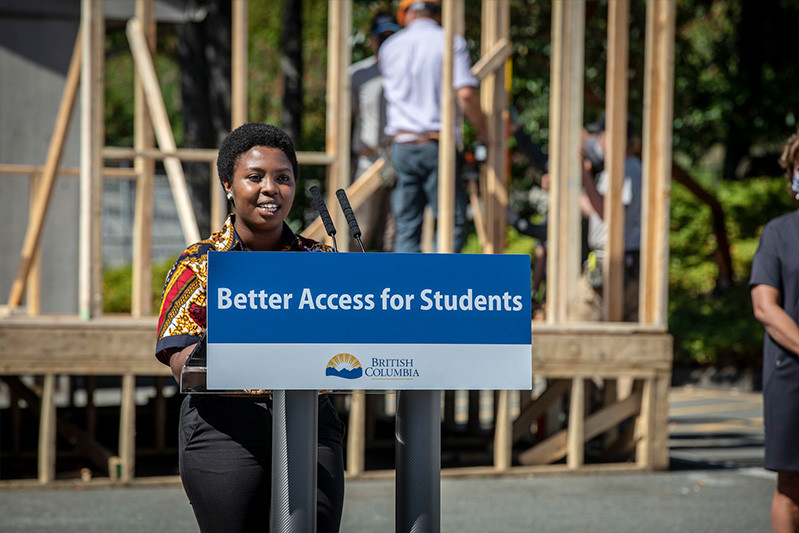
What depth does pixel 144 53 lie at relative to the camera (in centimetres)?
810

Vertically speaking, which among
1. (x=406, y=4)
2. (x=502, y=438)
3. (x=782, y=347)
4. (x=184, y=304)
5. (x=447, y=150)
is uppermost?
(x=406, y=4)

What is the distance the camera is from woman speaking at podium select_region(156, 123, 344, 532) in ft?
10.8

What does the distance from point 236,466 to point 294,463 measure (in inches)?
12.1

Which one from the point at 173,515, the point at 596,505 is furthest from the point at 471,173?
the point at 173,515

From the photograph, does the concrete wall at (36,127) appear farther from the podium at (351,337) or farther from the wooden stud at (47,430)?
the podium at (351,337)

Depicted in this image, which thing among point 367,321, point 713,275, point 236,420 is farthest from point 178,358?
point 713,275

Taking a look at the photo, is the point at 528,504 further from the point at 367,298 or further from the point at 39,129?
the point at 39,129

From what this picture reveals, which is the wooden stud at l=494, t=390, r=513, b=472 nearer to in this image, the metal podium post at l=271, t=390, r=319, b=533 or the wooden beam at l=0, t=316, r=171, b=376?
the wooden beam at l=0, t=316, r=171, b=376

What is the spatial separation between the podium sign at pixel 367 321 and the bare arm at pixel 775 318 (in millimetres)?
2057

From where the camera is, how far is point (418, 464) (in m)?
3.14

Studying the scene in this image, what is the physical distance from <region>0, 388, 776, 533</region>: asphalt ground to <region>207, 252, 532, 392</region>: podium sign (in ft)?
12.1

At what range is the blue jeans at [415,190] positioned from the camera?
8359 millimetres

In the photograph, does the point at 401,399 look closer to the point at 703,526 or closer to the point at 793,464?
the point at 793,464

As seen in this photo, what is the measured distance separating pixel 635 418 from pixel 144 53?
445 centimetres
